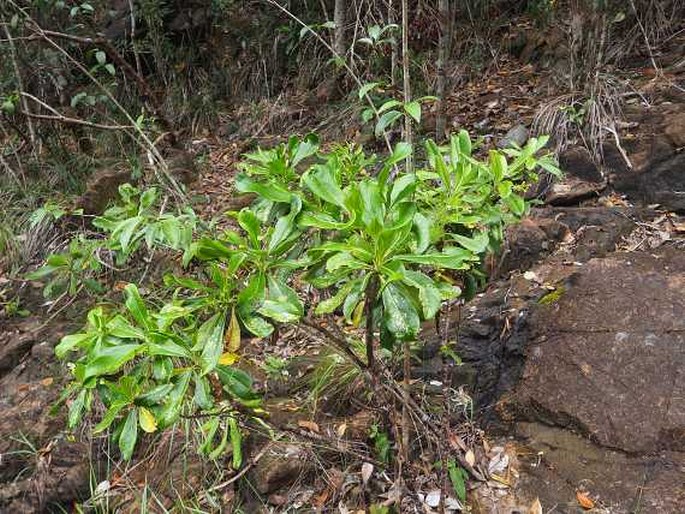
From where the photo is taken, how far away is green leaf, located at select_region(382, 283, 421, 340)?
120 centimetres

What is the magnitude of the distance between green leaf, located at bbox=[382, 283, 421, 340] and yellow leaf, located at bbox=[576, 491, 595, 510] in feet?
3.32

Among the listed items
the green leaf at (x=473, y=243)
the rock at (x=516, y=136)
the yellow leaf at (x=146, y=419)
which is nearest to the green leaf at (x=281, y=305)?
the yellow leaf at (x=146, y=419)

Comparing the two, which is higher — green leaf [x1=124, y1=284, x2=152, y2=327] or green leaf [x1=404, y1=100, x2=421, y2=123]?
green leaf [x1=404, y1=100, x2=421, y2=123]

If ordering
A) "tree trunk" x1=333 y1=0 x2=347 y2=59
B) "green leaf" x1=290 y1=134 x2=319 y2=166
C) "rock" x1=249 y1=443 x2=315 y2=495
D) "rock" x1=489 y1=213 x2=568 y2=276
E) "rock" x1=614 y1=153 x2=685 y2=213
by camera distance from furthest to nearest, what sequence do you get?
"tree trunk" x1=333 y1=0 x2=347 y2=59 < "rock" x1=614 y1=153 x2=685 y2=213 < "rock" x1=489 y1=213 x2=568 y2=276 < "rock" x1=249 y1=443 x2=315 y2=495 < "green leaf" x1=290 y1=134 x2=319 y2=166

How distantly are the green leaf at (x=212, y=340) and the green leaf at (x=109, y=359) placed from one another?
0.14m

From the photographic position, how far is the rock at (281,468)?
215cm

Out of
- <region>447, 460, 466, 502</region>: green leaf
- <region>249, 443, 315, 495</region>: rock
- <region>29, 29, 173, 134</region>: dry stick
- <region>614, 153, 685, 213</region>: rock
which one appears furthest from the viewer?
<region>29, 29, 173, 134</region>: dry stick

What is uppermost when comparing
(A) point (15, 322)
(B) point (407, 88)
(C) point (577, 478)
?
(B) point (407, 88)

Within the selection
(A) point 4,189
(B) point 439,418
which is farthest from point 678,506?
(A) point 4,189

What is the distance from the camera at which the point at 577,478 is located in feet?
6.06

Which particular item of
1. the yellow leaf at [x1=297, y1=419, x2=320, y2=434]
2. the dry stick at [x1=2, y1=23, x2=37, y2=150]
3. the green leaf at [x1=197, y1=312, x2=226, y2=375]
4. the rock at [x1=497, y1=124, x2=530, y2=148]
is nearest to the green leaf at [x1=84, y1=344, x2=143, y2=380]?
the green leaf at [x1=197, y1=312, x2=226, y2=375]

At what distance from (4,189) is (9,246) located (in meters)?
0.91

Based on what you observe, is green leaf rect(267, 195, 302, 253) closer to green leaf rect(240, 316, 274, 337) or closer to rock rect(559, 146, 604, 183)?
green leaf rect(240, 316, 274, 337)

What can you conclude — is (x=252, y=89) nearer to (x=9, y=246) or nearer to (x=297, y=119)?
(x=297, y=119)
